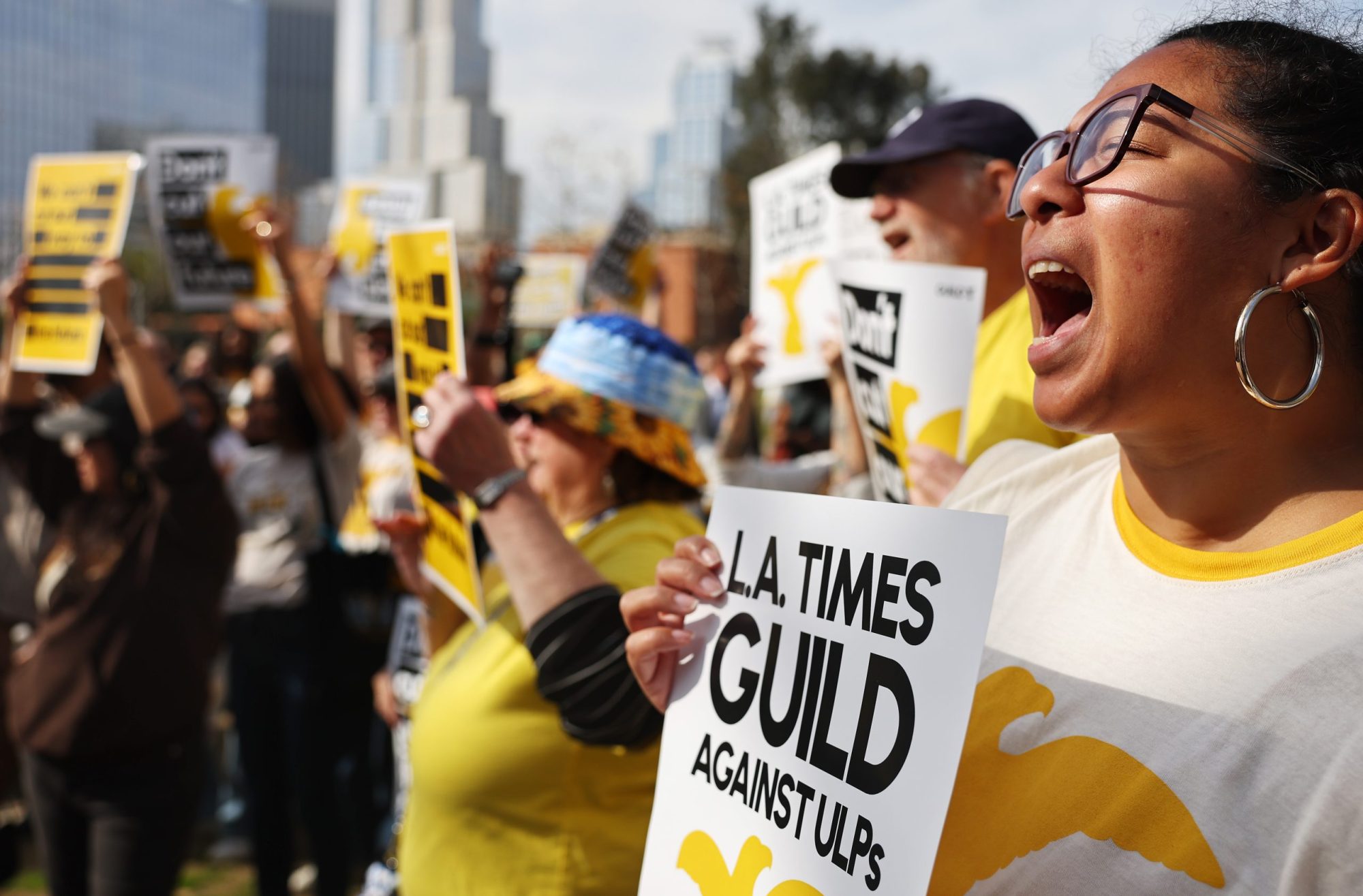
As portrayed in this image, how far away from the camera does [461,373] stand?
240cm

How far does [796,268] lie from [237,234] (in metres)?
2.63

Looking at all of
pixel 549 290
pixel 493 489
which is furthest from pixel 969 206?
pixel 549 290

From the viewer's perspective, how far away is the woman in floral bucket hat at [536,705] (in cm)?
211

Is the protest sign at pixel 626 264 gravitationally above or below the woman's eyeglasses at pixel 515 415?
above

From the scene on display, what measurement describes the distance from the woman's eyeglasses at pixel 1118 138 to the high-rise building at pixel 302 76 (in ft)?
421

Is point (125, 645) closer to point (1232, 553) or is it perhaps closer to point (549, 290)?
point (1232, 553)

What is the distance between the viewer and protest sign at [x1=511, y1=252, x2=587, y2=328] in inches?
299

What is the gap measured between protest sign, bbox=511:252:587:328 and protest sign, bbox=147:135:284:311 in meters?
2.31

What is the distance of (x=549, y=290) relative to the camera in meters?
7.72

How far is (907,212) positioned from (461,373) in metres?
1.11

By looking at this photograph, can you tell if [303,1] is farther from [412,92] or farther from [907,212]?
[907,212]

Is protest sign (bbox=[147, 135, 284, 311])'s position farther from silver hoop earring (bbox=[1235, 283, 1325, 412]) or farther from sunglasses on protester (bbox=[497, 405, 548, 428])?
silver hoop earring (bbox=[1235, 283, 1325, 412])

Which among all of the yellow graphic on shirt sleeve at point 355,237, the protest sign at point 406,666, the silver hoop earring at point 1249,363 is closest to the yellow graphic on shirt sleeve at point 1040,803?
the silver hoop earring at point 1249,363

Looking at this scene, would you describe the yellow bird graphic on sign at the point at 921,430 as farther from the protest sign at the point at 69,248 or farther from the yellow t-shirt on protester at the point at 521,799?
the protest sign at the point at 69,248
